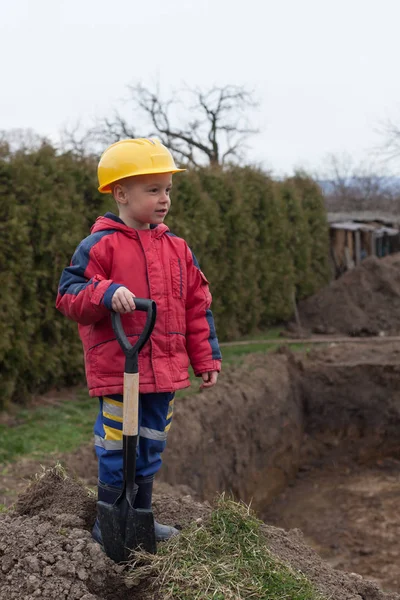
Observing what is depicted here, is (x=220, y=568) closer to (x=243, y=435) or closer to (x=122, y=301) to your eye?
(x=122, y=301)

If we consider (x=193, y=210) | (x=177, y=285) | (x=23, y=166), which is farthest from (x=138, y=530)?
(x=193, y=210)

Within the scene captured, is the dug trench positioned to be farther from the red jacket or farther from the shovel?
the red jacket

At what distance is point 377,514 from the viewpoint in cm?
762

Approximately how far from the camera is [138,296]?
296 cm

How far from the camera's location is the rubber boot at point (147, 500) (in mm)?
2996

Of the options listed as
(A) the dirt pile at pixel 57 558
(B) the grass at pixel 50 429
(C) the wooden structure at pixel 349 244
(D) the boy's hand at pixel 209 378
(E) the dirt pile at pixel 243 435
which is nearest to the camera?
(A) the dirt pile at pixel 57 558

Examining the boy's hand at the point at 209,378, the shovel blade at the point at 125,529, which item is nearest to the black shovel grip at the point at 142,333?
the boy's hand at the point at 209,378

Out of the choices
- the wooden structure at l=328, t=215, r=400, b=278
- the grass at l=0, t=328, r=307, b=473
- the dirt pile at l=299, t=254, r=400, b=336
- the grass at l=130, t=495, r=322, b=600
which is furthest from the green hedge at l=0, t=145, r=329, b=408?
the grass at l=130, t=495, r=322, b=600

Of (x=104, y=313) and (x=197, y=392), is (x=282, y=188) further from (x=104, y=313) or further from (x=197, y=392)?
(x=104, y=313)

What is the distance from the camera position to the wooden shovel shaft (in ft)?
8.84

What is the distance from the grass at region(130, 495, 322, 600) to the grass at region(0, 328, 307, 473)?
2.93m

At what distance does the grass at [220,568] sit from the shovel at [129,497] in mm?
84

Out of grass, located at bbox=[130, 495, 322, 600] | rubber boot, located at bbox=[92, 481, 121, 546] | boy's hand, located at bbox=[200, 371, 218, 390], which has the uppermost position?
boy's hand, located at bbox=[200, 371, 218, 390]

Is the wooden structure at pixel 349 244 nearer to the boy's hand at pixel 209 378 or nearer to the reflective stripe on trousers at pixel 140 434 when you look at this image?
the boy's hand at pixel 209 378
